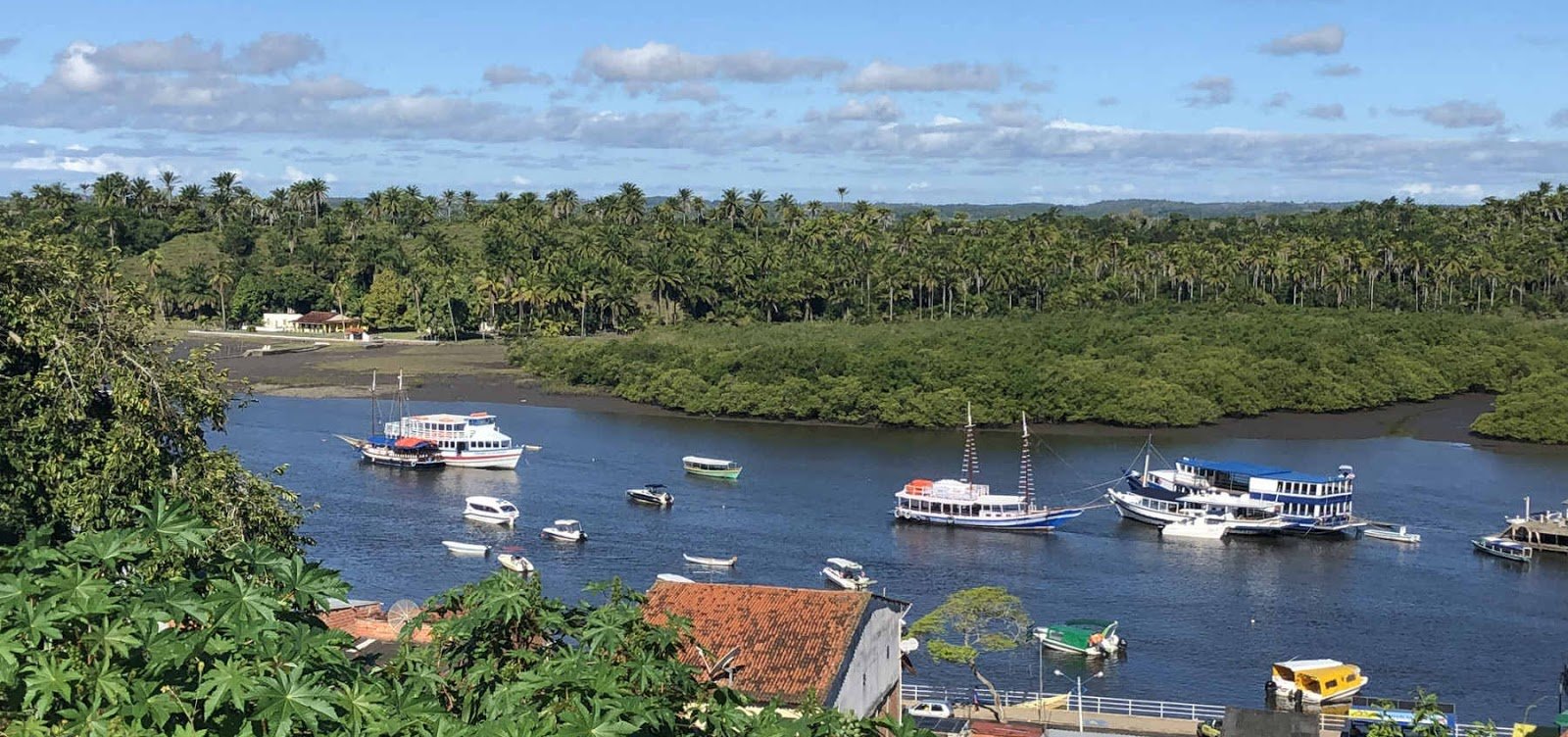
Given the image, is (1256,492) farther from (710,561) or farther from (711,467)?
(710,561)

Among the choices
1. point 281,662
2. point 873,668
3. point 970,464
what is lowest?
point 970,464

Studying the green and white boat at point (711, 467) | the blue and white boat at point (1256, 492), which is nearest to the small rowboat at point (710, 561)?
the green and white boat at point (711, 467)

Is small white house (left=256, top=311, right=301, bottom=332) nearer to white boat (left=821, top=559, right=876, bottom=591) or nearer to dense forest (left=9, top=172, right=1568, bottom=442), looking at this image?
dense forest (left=9, top=172, right=1568, bottom=442)

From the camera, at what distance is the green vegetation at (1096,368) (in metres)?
71.7

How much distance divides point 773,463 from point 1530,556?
1098 inches

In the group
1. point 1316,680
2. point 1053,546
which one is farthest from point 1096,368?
point 1316,680

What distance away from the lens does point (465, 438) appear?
64.2 metres

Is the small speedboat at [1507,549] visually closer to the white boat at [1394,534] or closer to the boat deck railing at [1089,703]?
the white boat at [1394,534]

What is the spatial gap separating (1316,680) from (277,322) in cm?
8904

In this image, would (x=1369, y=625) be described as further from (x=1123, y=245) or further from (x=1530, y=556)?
(x=1123, y=245)

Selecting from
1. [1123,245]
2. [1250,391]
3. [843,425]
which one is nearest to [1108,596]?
[843,425]

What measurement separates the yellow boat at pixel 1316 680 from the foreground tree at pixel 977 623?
6.07m

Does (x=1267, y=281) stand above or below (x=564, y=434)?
above

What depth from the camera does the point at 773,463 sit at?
207 feet
